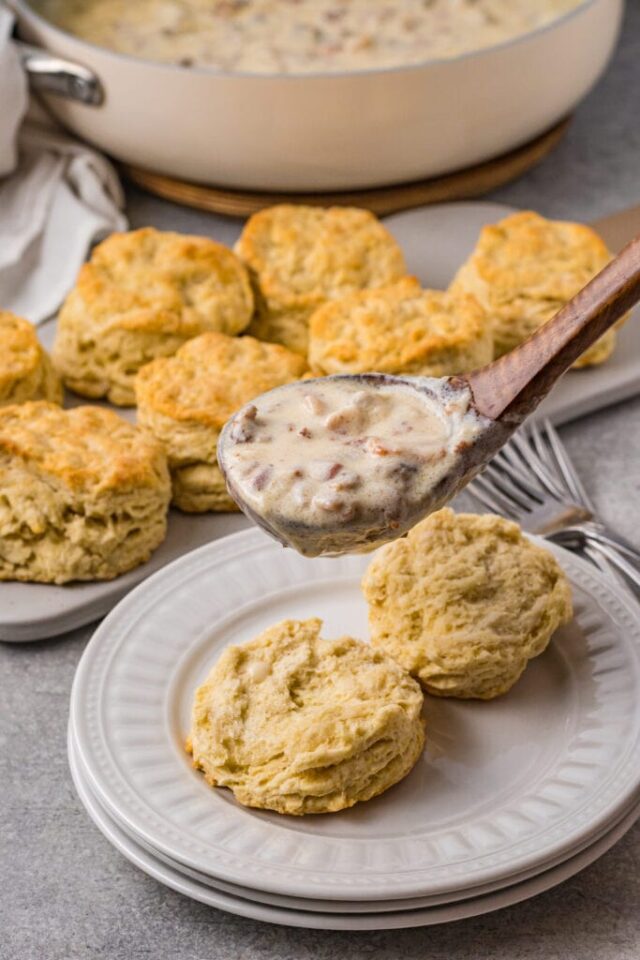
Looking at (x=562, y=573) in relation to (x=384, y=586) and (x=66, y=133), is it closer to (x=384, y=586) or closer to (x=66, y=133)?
(x=384, y=586)

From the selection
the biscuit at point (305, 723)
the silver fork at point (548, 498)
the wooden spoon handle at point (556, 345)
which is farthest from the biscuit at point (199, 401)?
the wooden spoon handle at point (556, 345)

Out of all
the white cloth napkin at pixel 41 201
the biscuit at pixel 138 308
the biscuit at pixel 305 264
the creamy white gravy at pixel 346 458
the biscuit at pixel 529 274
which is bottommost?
the white cloth napkin at pixel 41 201

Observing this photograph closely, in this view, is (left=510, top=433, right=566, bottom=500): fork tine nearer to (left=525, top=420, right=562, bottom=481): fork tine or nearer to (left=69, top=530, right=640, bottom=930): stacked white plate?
(left=525, top=420, right=562, bottom=481): fork tine

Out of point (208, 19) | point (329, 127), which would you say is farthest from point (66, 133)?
point (329, 127)

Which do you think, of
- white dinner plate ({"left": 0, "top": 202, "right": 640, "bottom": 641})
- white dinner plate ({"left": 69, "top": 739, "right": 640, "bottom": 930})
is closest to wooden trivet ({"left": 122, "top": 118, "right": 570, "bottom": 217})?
white dinner plate ({"left": 0, "top": 202, "right": 640, "bottom": 641})

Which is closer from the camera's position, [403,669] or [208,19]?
[403,669]

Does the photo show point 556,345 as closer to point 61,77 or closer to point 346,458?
point 346,458

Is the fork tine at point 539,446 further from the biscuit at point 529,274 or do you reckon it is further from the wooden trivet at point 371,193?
the wooden trivet at point 371,193
